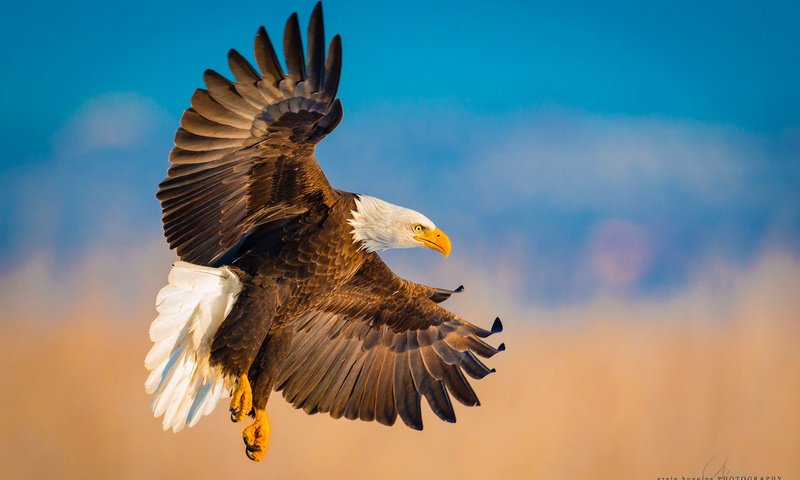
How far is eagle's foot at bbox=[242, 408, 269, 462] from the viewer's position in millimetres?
4871

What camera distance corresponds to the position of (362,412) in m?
5.64

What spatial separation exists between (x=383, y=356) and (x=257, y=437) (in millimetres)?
1207

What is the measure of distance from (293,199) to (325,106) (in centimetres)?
61

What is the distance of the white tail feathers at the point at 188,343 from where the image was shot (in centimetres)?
438

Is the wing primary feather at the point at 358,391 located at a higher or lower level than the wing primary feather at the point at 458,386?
lower

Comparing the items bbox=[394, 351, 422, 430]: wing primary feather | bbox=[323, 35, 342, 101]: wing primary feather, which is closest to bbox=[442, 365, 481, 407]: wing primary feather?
bbox=[394, 351, 422, 430]: wing primary feather

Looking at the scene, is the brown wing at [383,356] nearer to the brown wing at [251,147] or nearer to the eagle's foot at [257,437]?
the eagle's foot at [257,437]

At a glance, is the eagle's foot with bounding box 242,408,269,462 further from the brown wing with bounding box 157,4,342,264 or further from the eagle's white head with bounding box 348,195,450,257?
the eagle's white head with bounding box 348,195,450,257

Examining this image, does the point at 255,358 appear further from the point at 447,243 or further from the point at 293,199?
the point at 447,243

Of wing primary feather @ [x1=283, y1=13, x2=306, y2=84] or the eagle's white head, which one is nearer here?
wing primary feather @ [x1=283, y1=13, x2=306, y2=84]

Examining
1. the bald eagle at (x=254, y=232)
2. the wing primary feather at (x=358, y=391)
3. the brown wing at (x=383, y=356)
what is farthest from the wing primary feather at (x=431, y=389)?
the bald eagle at (x=254, y=232)

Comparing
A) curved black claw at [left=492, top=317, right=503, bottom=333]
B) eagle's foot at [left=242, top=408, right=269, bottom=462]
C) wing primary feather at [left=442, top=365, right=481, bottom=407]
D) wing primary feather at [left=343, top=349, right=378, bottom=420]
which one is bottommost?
eagle's foot at [left=242, top=408, right=269, bottom=462]

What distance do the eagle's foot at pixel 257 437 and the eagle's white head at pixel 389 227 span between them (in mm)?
1155

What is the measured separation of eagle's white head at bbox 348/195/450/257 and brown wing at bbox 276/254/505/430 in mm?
582
